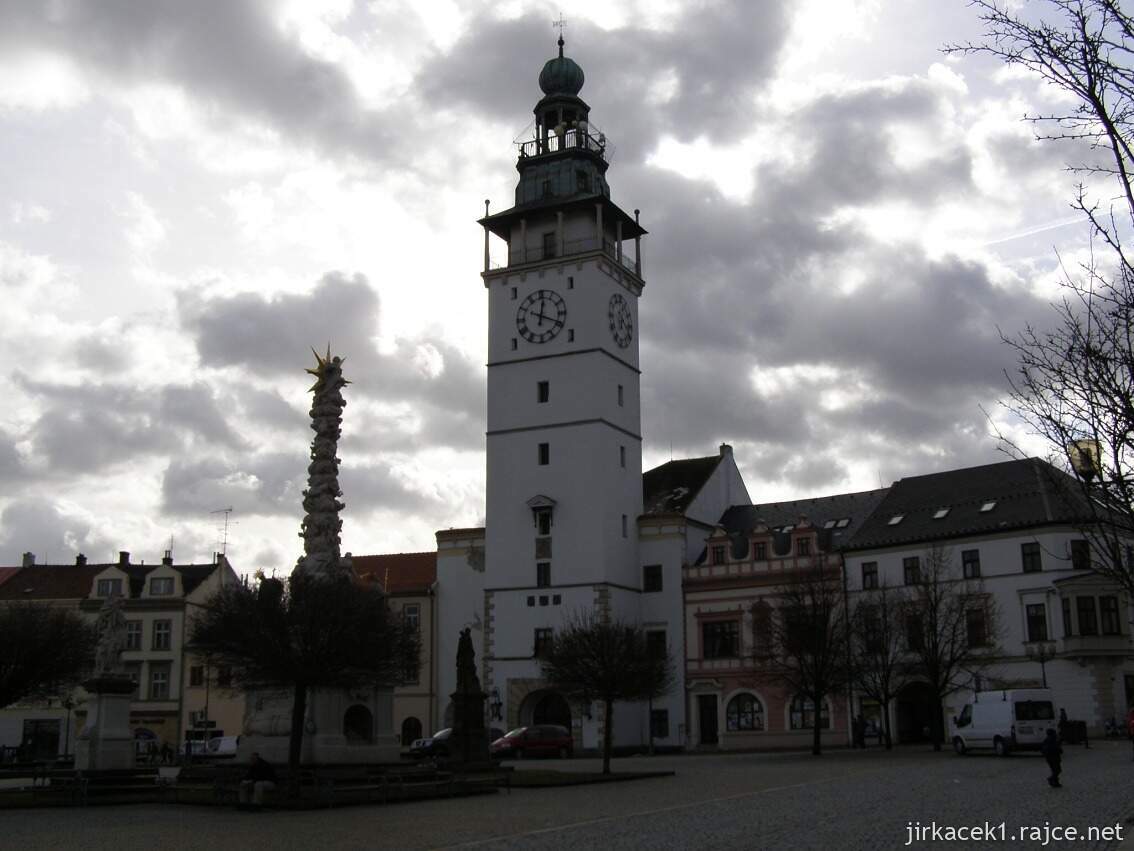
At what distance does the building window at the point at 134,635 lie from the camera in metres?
68.1

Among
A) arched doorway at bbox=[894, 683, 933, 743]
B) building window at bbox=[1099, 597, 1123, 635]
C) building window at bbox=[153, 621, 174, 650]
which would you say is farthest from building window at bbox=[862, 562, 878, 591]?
building window at bbox=[153, 621, 174, 650]

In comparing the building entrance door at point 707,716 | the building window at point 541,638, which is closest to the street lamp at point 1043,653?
the building entrance door at point 707,716

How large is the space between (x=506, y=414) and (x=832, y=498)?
17704 mm

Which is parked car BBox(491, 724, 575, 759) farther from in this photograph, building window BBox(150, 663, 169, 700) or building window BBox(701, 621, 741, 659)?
building window BBox(150, 663, 169, 700)

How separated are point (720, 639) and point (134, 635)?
3260cm

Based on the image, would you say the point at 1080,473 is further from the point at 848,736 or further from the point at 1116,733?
the point at 848,736

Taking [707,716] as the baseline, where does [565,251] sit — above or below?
above

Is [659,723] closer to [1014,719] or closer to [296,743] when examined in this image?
[1014,719]

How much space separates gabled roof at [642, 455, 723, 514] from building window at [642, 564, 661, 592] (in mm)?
2886

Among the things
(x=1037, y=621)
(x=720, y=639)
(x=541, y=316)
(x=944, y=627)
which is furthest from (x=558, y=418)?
(x=1037, y=621)

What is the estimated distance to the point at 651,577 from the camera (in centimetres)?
6166

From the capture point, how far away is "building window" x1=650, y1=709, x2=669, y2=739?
A: 58.6m

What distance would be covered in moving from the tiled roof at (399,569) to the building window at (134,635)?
12227 mm

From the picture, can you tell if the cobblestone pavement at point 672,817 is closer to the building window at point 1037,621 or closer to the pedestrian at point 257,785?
the pedestrian at point 257,785
